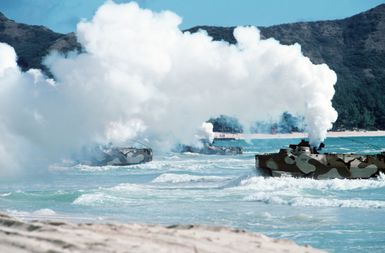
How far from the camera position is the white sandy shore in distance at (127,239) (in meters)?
7.96

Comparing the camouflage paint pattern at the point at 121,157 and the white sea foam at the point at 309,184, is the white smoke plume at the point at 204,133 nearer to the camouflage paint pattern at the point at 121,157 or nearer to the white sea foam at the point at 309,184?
the camouflage paint pattern at the point at 121,157

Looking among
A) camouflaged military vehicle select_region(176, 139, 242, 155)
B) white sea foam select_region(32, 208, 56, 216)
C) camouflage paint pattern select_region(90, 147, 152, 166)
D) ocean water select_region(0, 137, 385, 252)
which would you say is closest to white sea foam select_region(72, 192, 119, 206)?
ocean water select_region(0, 137, 385, 252)

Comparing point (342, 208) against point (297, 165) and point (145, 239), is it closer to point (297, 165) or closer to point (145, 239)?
point (297, 165)

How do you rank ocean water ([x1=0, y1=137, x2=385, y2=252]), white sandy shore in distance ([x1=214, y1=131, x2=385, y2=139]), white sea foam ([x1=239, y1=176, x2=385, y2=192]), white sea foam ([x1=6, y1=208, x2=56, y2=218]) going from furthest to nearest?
white sandy shore in distance ([x1=214, y1=131, x2=385, y2=139]) → white sea foam ([x1=239, y1=176, x2=385, y2=192]) → white sea foam ([x1=6, y1=208, x2=56, y2=218]) → ocean water ([x1=0, y1=137, x2=385, y2=252])

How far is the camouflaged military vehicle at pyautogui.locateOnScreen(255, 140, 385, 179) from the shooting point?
36.2m

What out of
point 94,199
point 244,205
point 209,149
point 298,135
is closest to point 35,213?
point 94,199

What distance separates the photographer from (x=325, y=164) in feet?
120

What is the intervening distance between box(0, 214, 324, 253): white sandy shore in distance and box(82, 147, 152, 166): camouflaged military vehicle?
55.3 m

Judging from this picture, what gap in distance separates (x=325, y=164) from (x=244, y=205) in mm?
10137

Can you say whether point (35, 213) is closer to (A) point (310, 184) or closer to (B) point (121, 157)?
Result: (A) point (310, 184)

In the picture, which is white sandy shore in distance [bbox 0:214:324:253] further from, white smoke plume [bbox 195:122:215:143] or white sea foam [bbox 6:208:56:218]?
white smoke plume [bbox 195:122:215:143]

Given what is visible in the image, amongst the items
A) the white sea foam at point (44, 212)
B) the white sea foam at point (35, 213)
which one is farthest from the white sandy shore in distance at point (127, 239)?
the white sea foam at point (44, 212)

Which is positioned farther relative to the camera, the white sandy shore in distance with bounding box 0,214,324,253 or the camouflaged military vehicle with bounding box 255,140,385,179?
the camouflaged military vehicle with bounding box 255,140,385,179

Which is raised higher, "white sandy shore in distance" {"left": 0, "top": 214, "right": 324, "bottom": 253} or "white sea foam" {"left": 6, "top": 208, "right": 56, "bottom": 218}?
"white sandy shore in distance" {"left": 0, "top": 214, "right": 324, "bottom": 253}
